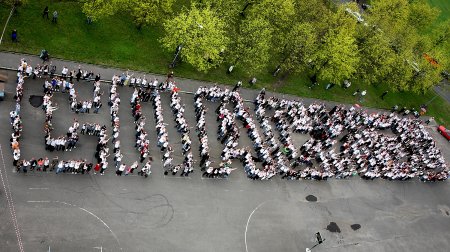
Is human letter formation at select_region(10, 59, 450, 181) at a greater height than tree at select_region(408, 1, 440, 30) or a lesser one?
lesser

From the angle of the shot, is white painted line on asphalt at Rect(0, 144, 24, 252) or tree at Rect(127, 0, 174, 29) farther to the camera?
tree at Rect(127, 0, 174, 29)

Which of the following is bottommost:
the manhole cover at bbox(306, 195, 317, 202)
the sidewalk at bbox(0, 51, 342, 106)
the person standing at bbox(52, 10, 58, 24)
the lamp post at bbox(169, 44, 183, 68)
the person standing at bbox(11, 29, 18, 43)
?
the manhole cover at bbox(306, 195, 317, 202)

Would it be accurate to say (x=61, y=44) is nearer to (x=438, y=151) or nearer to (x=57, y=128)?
(x=57, y=128)

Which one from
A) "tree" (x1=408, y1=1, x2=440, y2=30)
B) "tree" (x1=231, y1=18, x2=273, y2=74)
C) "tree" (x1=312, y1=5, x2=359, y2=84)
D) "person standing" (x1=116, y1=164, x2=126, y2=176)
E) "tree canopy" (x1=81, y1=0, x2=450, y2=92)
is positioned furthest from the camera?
"tree" (x1=408, y1=1, x2=440, y2=30)

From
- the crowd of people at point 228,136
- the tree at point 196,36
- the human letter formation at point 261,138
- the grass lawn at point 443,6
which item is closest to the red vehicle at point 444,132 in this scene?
the human letter formation at point 261,138

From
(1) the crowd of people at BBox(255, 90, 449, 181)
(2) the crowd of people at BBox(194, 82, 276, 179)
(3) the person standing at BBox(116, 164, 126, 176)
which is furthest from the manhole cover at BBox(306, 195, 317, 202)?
(3) the person standing at BBox(116, 164, 126, 176)

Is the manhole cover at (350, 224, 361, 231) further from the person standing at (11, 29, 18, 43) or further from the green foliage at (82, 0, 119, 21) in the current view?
Result: the person standing at (11, 29, 18, 43)

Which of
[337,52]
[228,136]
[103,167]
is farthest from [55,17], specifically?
[337,52]
